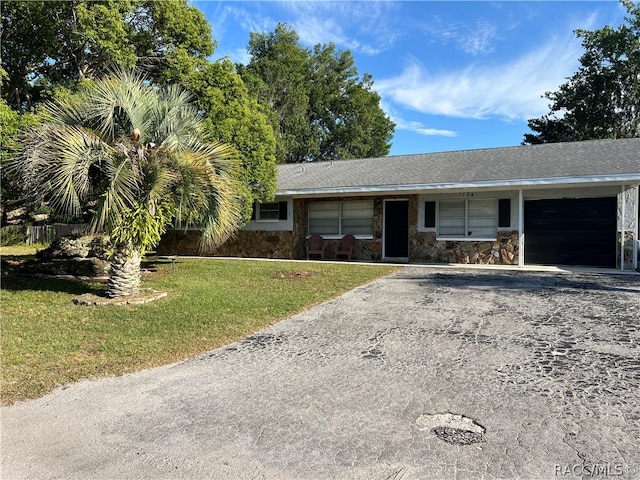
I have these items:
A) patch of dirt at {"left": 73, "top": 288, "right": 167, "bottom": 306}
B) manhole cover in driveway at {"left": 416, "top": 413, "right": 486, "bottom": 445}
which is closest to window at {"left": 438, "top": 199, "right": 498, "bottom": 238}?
patch of dirt at {"left": 73, "top": 288, "right": 167, "bottom": 306}

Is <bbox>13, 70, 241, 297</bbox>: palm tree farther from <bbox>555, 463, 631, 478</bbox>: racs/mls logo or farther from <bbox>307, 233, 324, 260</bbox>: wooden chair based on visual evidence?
<bbox>307, 233, 324, 260</bbox>: wooden chair

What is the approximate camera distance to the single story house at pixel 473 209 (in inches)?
515

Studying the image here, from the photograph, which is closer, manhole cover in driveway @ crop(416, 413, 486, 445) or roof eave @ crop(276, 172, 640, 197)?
manhole cover in driveway @ crop(416, 413, 486, 445)

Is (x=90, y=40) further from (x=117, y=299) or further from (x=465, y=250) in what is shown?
(x=465, y=250)

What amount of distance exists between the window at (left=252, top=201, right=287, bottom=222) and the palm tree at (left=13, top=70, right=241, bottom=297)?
7.82 m

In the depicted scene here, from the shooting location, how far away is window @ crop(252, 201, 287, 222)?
17062mm

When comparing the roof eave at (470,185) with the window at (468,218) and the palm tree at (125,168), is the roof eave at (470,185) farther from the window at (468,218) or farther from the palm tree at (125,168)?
the palm tree at (125,168)

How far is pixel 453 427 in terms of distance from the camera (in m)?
3.41

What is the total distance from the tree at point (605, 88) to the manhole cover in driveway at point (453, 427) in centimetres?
3238

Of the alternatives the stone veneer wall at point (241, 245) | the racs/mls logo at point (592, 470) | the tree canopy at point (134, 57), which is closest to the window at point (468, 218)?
the stone veneer wall at point (241, 245)

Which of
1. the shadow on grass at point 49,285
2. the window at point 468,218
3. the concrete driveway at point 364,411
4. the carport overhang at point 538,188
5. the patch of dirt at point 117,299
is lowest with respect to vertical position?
the concrete driveway at point 364,411

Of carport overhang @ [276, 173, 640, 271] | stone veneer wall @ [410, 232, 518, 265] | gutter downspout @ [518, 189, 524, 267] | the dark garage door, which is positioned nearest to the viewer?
carport overhang @ [276, 173, 640, 271]

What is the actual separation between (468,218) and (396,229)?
2462 mm

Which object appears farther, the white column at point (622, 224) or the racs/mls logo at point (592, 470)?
the white column at point (622, 224)
